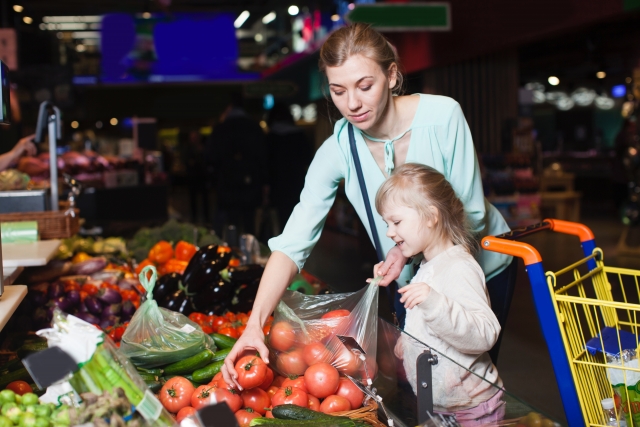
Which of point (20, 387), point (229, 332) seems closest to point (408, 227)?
point (229, 332)

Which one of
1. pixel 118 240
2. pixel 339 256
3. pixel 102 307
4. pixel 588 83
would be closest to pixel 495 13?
pixel 339 256

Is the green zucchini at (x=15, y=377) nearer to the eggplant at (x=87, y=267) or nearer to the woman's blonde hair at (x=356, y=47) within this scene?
the woman's blonde hair at (x=356, y=47)

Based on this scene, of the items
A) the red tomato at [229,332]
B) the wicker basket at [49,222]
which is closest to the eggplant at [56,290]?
the wicker basket at [49,222]

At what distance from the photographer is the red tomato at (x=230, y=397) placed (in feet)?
5.91

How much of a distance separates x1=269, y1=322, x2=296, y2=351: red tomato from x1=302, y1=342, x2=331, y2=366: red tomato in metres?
0.05

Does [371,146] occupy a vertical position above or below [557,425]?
above

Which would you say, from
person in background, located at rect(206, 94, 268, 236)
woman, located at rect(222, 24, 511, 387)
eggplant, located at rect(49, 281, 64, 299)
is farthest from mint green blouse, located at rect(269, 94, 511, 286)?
person in background, located at rect(206, 94, 268, 236)

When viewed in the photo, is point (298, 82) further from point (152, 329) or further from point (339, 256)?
point (152, 329)

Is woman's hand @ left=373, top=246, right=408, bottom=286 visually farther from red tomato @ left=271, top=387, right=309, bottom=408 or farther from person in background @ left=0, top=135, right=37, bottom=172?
person in background @ left=0, top=135, right=37, bottom=172

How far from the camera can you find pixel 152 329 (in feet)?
7.18

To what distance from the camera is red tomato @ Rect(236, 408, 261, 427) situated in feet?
5.82

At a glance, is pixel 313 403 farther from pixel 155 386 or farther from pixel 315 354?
pixel 155 386

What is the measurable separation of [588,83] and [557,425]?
1991cm

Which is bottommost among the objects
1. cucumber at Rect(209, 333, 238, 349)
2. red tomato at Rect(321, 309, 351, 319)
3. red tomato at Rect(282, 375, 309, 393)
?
red tomato at Rect(282, 375, 309, 393)
